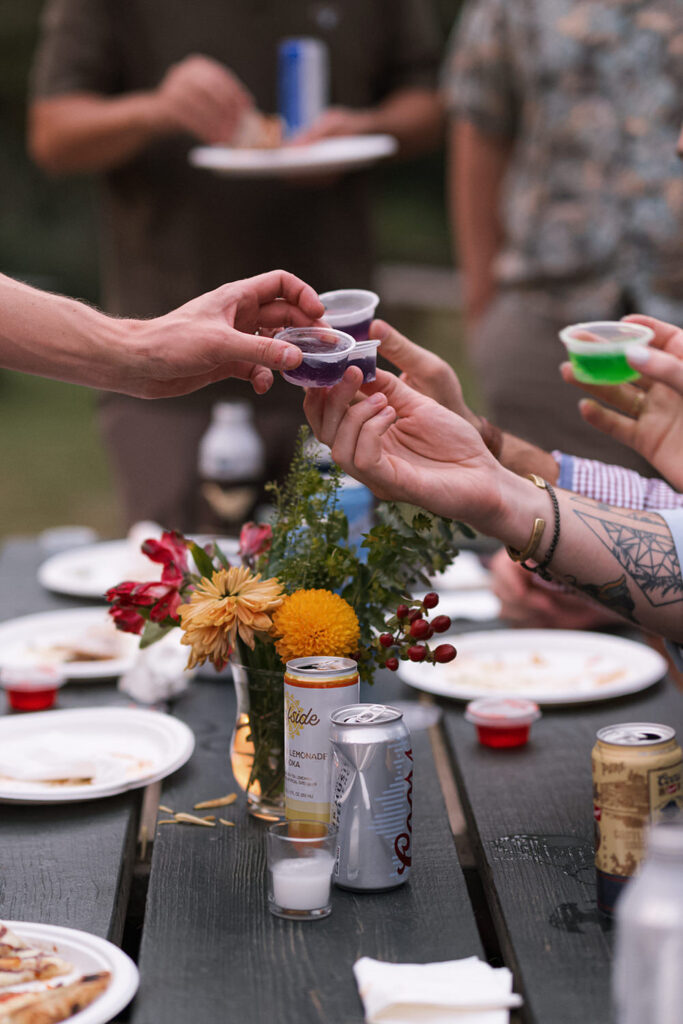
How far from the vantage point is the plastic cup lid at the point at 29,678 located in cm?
175

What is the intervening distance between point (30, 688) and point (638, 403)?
99 centimetres

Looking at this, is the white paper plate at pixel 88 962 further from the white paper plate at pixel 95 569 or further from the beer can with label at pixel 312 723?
the white paper plate at pixel 95 569

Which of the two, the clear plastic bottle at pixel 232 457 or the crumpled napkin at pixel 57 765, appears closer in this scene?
the crumpled napkin at pixel 57 765

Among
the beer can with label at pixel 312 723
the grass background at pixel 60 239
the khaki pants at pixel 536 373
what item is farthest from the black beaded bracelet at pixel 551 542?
the grass background at pixel 60 239

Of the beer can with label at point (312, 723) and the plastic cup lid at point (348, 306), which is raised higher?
the plastic cup lid at point (348, 306)

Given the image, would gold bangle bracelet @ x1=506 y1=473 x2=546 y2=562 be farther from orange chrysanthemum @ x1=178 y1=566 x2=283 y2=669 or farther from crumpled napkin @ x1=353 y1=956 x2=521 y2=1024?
crumpled napkin @ x1=353 y1=956 x2=521 y2=1024

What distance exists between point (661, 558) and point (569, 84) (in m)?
2.02

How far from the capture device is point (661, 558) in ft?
4.62

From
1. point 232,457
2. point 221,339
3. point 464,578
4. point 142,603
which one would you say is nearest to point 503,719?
point 142,603

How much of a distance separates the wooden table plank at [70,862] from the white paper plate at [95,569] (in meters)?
0.87

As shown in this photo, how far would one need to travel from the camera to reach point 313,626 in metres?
1.26

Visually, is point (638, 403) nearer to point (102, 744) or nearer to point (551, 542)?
point (551, 542)

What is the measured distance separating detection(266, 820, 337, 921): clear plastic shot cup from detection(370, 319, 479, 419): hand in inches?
24.6

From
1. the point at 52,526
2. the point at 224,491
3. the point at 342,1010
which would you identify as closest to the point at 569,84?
the point at 224,491
